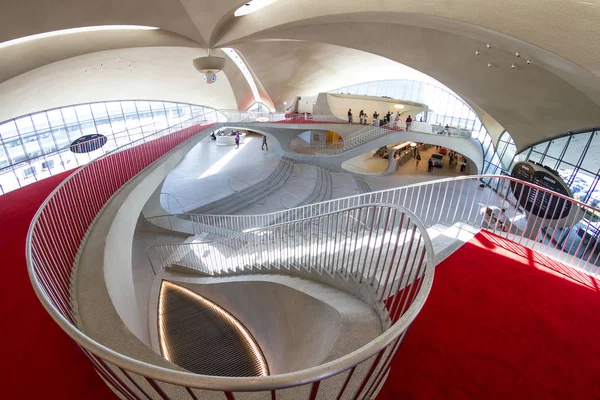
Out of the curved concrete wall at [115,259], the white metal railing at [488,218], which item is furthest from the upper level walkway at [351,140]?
the curved concrete wall at [115,259]

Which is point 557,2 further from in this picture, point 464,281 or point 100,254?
point 100,254

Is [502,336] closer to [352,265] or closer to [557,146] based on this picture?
[352,265]

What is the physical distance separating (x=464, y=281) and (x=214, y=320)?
25.2 ft

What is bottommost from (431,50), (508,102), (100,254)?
(100,254)

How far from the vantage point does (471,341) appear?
3.10 m

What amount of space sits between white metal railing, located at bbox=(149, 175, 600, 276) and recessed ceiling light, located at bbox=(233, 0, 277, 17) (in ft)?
31.5

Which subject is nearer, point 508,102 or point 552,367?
point 552,367

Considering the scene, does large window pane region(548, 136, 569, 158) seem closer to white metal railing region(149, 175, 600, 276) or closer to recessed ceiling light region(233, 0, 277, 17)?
white metal railing region(149, 175, 600, 276)

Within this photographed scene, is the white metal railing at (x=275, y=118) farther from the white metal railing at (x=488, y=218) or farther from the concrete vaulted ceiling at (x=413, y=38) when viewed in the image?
the white metal railing at (x=488, y=218)

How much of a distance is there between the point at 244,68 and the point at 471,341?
89.9 feet

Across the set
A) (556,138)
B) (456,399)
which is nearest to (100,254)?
(456,399)

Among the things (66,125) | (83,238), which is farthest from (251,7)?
(66,125)

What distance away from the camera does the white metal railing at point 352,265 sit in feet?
4.75

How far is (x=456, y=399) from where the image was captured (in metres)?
2.54
